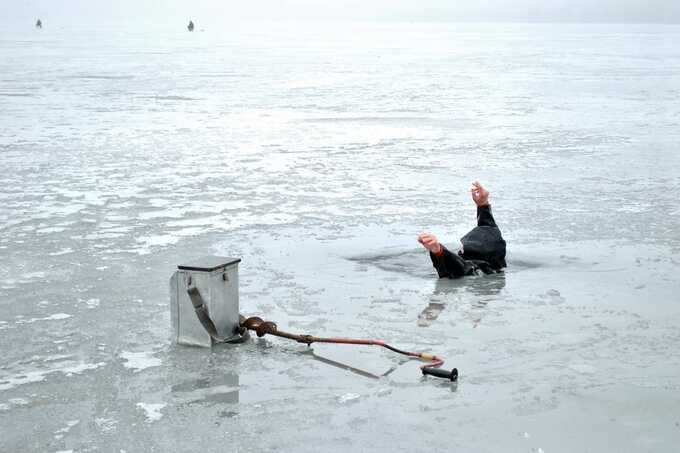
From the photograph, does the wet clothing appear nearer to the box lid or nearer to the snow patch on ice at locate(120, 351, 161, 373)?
the box lid

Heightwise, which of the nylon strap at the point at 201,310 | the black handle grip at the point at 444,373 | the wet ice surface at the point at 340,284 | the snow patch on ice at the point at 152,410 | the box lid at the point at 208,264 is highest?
the box lid at the point at 208,264

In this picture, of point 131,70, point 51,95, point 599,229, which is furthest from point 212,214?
point 131,70

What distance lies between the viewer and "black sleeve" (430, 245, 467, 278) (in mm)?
7941

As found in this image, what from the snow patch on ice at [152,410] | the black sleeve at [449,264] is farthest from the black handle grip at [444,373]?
the black sleeve at [449,264]

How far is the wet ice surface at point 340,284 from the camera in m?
5.16

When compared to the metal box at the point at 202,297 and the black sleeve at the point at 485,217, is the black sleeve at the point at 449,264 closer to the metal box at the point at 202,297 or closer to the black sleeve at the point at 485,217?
the black sleeve at the point at 485,217

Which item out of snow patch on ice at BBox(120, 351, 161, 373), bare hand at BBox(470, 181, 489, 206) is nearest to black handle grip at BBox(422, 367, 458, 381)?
snow patch on ice at BBox(120, 351, 161, 373)

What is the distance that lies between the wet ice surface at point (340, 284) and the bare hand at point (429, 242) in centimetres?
32

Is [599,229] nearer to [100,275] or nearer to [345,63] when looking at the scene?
[100,275]

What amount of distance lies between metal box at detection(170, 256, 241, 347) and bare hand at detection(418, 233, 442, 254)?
1.60m

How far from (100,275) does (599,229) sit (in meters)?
4.77

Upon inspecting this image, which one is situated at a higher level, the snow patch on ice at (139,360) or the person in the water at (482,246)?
the person in the water at (482,246)

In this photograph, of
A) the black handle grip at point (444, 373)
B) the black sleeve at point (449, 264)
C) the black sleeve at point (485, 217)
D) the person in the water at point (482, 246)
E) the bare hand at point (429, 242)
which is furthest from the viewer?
the black sleeve at point (485, 217)

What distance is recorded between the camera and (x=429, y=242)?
24.5ft
